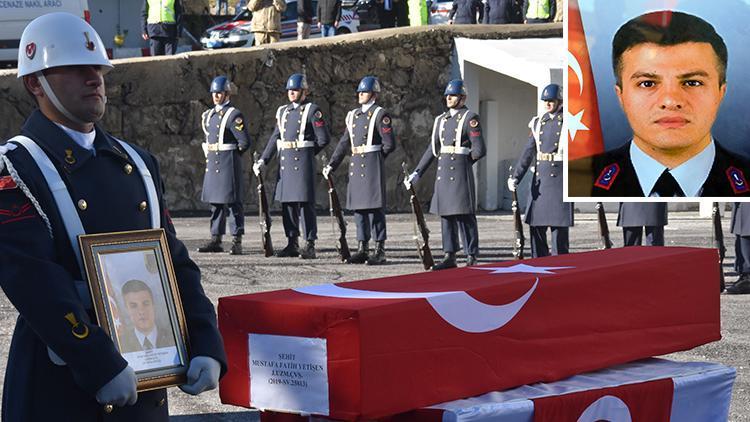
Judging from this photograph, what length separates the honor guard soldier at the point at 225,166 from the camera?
14108mm

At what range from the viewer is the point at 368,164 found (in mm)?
13688

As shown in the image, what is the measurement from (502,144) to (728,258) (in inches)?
252

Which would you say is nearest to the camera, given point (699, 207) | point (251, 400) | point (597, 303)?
point (251, 400)

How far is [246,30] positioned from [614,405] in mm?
20479

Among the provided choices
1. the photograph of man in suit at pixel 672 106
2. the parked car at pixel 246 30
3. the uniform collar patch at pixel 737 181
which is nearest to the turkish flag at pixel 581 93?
the photograph of man in suit at pixel 672 106

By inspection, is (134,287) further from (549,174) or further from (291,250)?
(291,250)

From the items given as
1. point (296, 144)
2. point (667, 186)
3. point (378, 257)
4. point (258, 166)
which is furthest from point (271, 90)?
point (667, 186)

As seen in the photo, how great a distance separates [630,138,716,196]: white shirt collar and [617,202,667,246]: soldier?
181 inches

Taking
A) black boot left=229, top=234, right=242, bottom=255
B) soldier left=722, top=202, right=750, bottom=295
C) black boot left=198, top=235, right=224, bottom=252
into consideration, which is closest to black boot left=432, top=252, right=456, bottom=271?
black boot left=229, top=234, right=242, bottom=255

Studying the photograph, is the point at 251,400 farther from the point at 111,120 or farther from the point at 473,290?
the point at 111,120

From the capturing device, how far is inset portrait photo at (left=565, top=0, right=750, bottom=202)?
6273mm

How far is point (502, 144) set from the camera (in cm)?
1956

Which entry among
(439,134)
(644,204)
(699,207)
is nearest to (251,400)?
(644,204)

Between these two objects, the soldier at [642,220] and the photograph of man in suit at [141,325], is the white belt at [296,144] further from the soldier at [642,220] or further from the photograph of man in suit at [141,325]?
the photograph of man in suit at [141,325]
